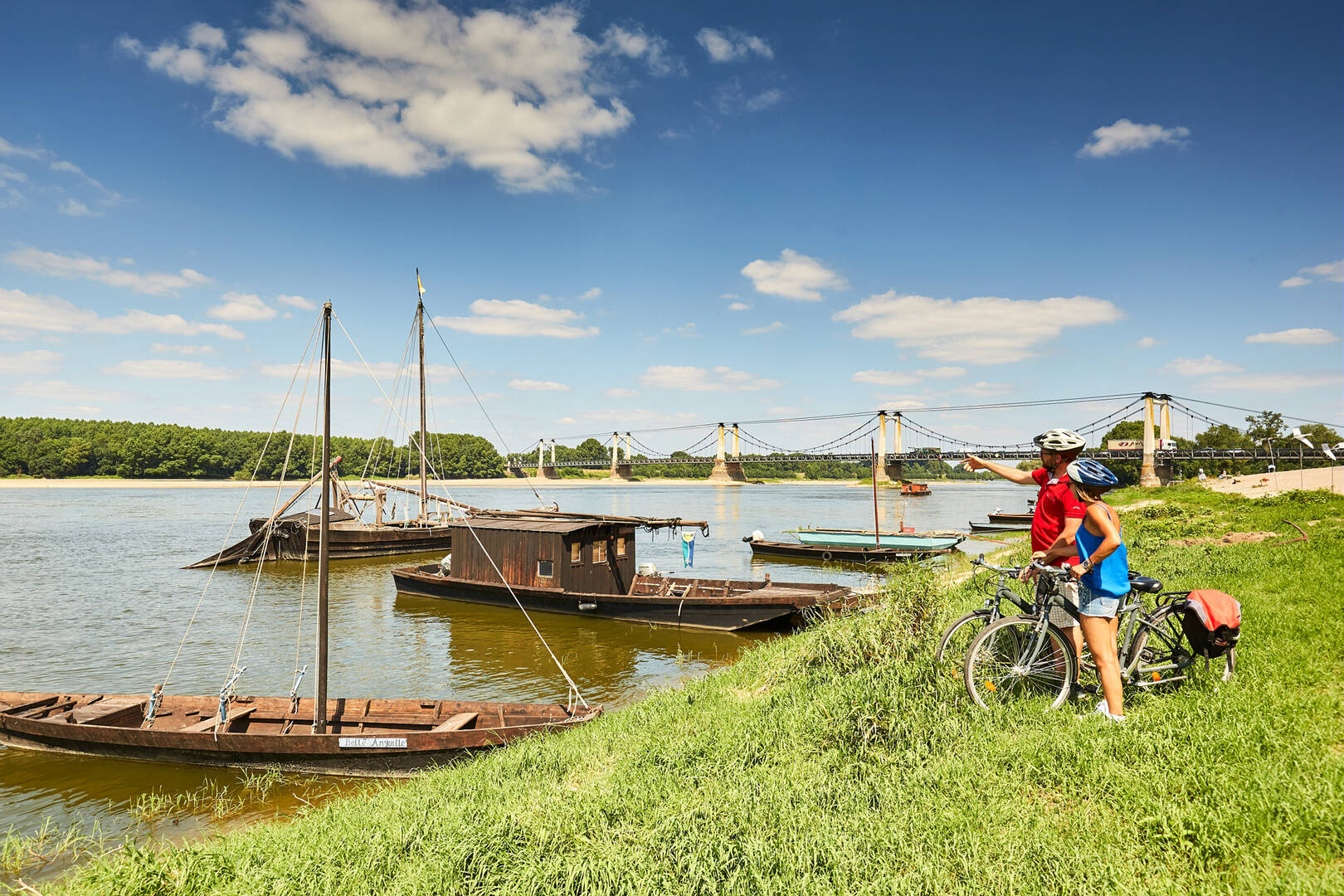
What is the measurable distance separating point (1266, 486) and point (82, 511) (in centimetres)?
9736

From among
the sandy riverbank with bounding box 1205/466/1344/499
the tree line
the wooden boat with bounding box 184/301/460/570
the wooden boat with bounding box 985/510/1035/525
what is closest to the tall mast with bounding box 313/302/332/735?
the wooden boat with bounding box 184/301/460/570

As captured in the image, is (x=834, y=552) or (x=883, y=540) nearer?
(x=834, y=552)

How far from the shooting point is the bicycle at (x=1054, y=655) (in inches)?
225

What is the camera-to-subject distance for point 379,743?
376 inches

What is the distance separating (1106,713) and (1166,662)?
1080mm

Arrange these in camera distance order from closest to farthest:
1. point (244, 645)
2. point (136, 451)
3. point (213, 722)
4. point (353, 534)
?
1. point (213, 722)
2. point (244, 645)
3. point (353, 534)
4. point (136, 451)

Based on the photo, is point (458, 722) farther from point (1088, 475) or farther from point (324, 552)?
point (1088, 475)

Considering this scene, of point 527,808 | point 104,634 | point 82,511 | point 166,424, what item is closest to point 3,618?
point 104,634

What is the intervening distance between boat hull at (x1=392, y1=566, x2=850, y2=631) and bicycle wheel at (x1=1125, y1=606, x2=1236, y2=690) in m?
11.6

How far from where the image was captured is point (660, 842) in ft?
15.6

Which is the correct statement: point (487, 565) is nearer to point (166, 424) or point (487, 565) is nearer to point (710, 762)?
point (710, 762)

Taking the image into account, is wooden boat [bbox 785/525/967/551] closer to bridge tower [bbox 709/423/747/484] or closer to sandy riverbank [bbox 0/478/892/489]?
sandy riverbank [bbox 0/478/892/489]

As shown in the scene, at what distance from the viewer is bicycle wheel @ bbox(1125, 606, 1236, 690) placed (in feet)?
19.0

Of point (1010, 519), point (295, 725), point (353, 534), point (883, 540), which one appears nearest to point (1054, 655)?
point (295, 725)
